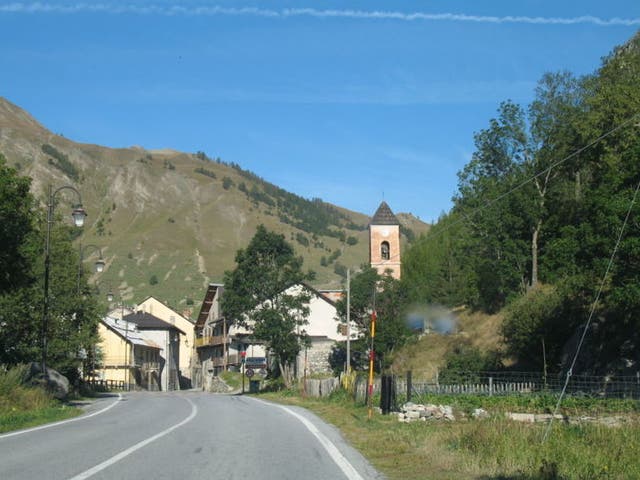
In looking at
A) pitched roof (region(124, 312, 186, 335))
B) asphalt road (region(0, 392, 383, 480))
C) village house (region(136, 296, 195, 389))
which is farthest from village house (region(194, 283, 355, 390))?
asphalt road (region(0, 392, 383, 480))

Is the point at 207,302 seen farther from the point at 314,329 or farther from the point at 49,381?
the point at 49,381

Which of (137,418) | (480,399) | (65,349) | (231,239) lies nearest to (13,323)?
(65,349)

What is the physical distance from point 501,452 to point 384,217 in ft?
203

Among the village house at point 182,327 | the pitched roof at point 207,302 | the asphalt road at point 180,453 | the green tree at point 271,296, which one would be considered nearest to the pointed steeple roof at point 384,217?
the green tree at point 271,296

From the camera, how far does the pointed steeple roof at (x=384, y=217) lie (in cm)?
7369

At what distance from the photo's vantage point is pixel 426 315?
183ft

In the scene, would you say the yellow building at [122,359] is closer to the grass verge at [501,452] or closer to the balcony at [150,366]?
the balcony at [150,366]

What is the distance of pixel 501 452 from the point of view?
12.5 metres

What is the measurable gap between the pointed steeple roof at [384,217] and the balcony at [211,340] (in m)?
20.6

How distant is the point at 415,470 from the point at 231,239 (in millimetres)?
179183

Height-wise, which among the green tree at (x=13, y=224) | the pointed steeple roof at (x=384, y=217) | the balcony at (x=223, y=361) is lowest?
the balcony at (x=223, y=361)

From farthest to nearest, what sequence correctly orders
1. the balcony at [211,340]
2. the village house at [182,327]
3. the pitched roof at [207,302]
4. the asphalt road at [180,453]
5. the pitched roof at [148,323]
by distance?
the village house at [182,327] → the pitched roof at [207,302] → the pitched roof at [148,323] → the balcony at [211,340] → the asphalt road at [180,453]

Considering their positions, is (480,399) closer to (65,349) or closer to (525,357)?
(525,357)

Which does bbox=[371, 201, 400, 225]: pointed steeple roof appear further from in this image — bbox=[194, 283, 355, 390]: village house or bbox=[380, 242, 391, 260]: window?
bbox=[194, 283, 355, 390]: village house
